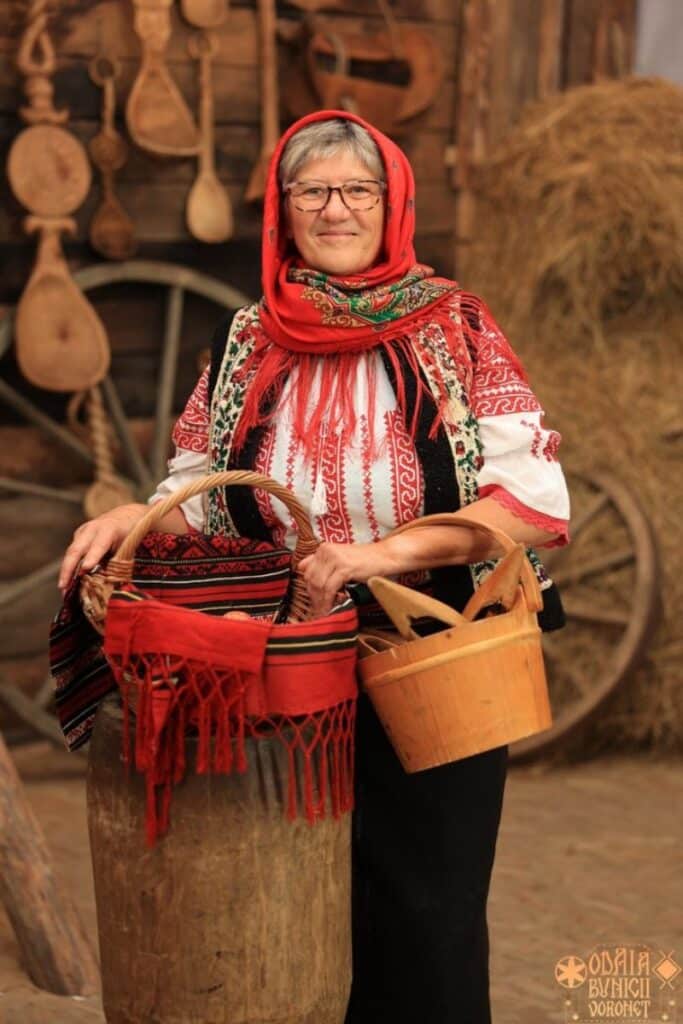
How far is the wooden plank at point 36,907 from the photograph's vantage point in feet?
9.83

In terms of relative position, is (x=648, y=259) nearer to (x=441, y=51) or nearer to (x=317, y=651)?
(x=441, y=51)

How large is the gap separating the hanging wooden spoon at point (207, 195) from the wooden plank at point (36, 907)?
5.92 ft

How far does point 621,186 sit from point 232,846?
127 inches

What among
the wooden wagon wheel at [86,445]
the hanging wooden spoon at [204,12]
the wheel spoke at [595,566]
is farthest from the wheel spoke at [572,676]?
the hanging wooden spoon at [204,12]

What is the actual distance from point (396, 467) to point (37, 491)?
2303mm

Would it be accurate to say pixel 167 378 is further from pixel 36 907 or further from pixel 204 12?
Answer: pixel 36 907

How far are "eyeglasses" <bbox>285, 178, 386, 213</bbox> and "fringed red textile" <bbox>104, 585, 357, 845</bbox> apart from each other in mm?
555

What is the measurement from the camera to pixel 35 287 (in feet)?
13.4

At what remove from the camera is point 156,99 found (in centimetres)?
420

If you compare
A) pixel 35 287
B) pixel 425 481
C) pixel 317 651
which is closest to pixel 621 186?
pixel 35 287

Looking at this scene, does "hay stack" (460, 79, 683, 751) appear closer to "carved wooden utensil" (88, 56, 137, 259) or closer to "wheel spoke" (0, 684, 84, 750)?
"carved wooden utensil" (88, 56, 137, 259)

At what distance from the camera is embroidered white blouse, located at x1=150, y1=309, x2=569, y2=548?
7.00ft

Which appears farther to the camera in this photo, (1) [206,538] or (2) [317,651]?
(1) [206,538]

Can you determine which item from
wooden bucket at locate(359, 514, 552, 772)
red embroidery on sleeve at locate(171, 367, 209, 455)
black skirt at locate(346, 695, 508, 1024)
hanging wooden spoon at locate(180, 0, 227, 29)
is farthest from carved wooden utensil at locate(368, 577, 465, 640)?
hanging wooden spoon at locate(180, 0, 227, 29)
